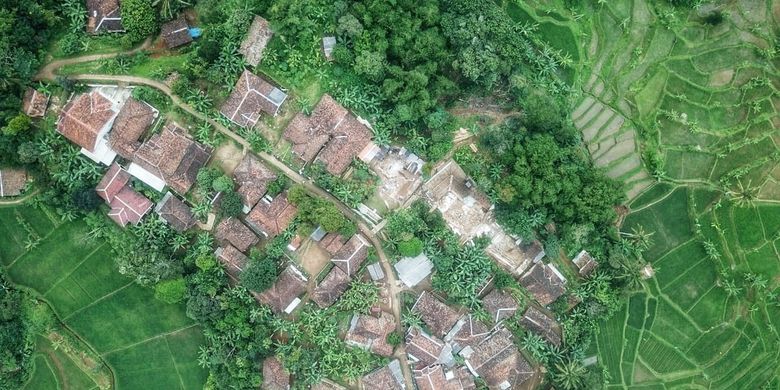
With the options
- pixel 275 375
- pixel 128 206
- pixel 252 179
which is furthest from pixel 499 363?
pixel 128 206

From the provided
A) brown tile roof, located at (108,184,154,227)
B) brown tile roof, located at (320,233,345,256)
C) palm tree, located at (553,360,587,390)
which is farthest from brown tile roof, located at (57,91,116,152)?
palm tree, located at (553,360,587,390)

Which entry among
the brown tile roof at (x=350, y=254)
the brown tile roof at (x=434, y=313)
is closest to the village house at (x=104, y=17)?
the brown tile roof at (x=350, y=254)

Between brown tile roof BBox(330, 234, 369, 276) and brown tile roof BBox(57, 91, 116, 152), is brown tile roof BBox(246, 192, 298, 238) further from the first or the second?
brown tile roof BBox(57, 91, 116, 152)

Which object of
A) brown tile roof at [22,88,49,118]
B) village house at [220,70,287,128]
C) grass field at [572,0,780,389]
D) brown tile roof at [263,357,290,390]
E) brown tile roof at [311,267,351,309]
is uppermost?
grass field at [572,0,780,389]

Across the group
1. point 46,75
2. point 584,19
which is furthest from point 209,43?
point 584,19

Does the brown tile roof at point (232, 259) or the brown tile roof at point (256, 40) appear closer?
the brown tile roof at point (256, 40)

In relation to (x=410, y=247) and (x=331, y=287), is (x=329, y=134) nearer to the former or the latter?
(x=410, y=247)

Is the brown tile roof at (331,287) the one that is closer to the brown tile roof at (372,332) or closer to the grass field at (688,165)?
the brown tile roof at (372,332)
